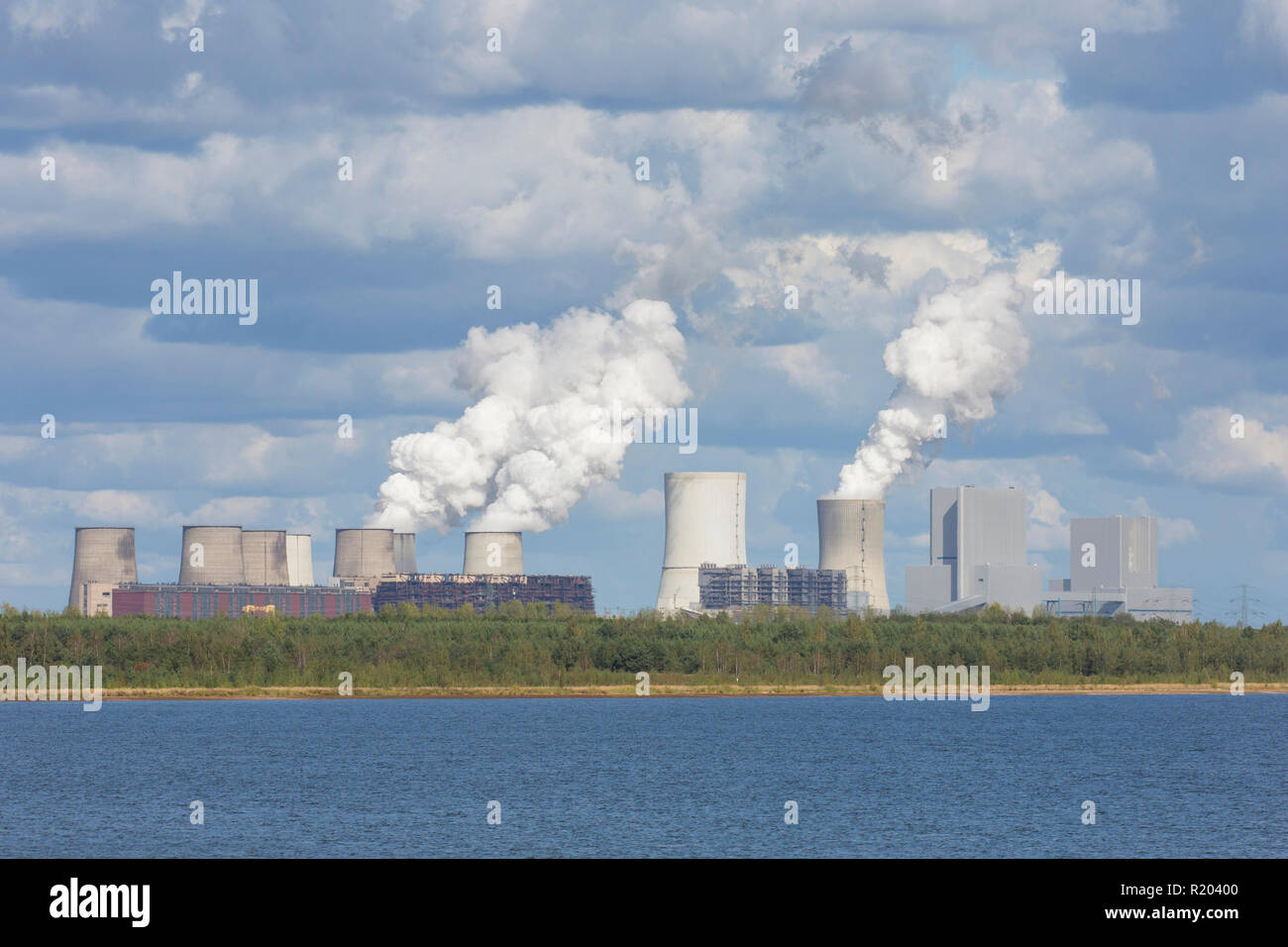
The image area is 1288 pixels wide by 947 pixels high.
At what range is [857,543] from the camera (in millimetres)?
114125

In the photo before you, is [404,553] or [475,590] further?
[404,553]

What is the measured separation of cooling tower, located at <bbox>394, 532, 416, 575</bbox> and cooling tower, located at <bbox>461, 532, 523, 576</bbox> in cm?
915

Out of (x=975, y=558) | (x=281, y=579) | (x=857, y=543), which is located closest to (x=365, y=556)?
(x=281, y=579)

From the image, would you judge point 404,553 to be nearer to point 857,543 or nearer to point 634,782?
point 857,543

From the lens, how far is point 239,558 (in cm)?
12088

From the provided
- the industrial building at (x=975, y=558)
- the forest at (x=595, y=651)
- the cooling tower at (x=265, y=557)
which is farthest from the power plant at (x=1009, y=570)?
the cooling tower at (x=265, y=557)

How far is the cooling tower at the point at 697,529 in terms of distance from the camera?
105 m

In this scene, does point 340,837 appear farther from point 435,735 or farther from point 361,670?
point 361,670

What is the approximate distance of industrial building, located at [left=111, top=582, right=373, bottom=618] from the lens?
123m

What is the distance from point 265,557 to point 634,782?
8166cm

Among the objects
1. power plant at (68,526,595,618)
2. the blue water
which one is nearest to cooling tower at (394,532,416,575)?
power plant at (68,526,595,618)

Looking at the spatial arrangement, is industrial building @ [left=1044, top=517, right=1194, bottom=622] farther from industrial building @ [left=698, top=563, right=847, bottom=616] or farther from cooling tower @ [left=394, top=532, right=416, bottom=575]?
cooling tower @ [left=394, top=532, right=416, bottom=575]
